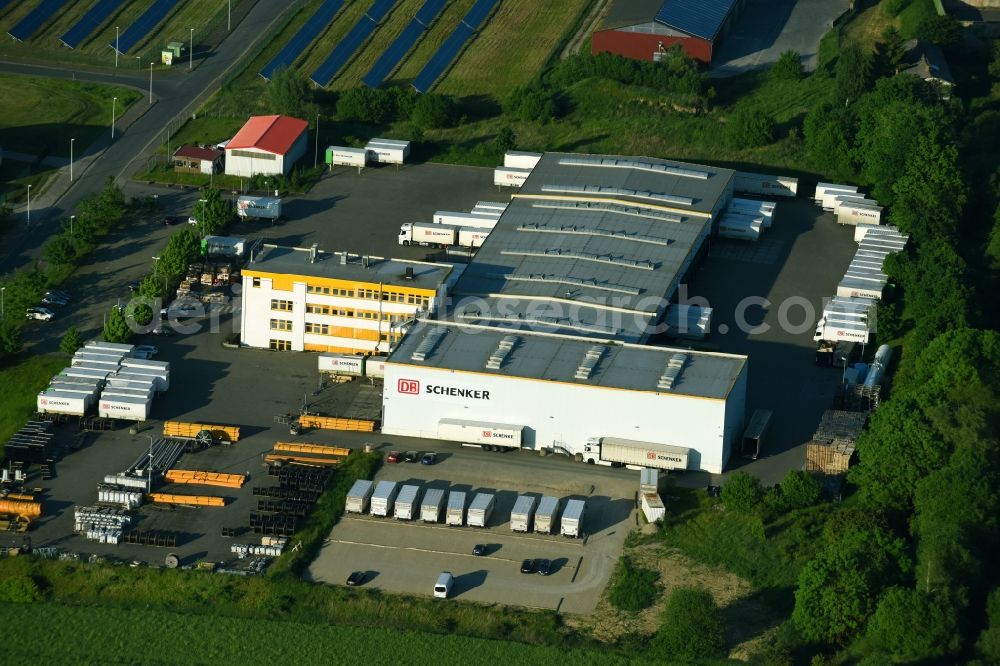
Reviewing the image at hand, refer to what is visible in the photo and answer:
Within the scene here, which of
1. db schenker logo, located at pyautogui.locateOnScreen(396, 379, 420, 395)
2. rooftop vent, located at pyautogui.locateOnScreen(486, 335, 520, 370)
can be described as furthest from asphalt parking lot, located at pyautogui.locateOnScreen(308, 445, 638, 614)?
rooftop vent, located at pyautogui.locateOnScreen(486, 335, 520, 370)

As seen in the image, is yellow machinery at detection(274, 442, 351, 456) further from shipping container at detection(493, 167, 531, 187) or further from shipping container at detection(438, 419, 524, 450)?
shipping container at detection(493, 167, 531, 187)

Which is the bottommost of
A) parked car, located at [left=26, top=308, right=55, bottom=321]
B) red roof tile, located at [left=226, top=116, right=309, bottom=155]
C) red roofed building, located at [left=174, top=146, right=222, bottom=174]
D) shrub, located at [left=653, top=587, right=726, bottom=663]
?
shrub, located at [left=653, top=587, right=726, bottom=663]

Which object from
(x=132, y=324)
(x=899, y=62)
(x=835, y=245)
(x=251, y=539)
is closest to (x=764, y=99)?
(x=899, y=62)

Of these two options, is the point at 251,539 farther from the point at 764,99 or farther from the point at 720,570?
the point at 764,99

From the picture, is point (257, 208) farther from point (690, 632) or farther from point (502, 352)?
point (690, 632)

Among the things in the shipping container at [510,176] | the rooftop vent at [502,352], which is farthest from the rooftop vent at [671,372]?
the shipping container at [510,176]

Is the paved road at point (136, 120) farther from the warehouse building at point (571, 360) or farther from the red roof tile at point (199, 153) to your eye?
the warehouse building at point (571, 360)

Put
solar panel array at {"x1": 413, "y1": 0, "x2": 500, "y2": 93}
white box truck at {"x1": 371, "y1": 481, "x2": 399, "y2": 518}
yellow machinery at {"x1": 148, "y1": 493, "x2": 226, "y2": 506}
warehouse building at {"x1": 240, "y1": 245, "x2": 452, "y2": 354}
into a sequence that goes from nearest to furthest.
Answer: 1. white box truck at {"x1": 371, "y1": 481, "x2": 399, "y2": 518}
2. yellow machinery at {"x1": 148, "y1": 493, "x2": 226, "y2": 506}
3. warehouse building at {"x1": 240, "y1": 245, "x2": 452, "y2": 354}
4. solar panel array at {"x1": 413, "y1": 0, "x2": 500, "y2": 93}
